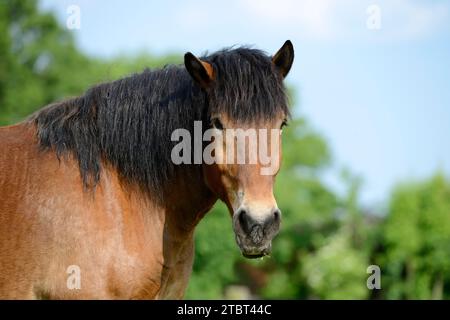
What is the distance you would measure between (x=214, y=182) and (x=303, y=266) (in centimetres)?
3078

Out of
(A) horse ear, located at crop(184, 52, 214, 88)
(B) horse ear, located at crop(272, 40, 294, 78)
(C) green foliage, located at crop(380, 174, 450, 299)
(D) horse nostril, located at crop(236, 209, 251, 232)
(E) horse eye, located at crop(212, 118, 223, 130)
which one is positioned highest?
(B) horse ear, located at crop(272, 40, 294, 78)

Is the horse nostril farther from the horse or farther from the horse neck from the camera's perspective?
the horse neck

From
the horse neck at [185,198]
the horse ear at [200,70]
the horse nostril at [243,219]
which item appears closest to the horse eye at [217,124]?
the horse ear at [200,70]

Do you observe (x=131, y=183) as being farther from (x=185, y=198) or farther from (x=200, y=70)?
(x=200, y=70)

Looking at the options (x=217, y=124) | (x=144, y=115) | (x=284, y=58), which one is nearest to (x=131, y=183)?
(x=144, y=115)

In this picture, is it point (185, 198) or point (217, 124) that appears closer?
point (217, 124)

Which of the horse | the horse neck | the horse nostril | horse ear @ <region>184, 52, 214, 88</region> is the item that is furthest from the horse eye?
the horse nostril

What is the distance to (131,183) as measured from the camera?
5.51 metres

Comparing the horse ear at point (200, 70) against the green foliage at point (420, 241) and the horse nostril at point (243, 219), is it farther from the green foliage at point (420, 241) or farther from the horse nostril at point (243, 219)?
the green foliage at point (420, 241)

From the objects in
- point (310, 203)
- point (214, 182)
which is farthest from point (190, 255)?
point (310, 203)

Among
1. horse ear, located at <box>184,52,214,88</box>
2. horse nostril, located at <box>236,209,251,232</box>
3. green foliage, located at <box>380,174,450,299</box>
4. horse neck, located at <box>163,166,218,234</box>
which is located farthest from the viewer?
green foliage, located at <box>380,174,450,299</box>

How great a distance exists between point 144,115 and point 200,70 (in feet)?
2.30

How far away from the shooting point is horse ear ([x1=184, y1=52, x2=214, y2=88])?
17.4 feet

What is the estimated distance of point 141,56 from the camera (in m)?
53.9
